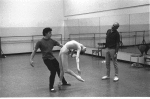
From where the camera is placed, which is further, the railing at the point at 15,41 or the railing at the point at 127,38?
the railing at the point at 15,41

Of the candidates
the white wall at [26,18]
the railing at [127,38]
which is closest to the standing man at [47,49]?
the railing at [127,38]

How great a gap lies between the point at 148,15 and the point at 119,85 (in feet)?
12.8

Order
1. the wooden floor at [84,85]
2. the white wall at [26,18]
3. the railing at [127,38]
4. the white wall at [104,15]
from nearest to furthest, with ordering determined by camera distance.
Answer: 1. the wooden floor at [84,85]
2. the railing at [127,38]
3. the white wall at [104,15]
4. the white wall at [26,18]

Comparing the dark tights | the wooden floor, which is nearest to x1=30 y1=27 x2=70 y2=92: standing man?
the dark tights

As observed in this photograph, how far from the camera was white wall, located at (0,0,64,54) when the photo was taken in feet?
47.2

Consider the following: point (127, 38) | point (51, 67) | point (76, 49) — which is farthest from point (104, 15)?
point (51, 67)

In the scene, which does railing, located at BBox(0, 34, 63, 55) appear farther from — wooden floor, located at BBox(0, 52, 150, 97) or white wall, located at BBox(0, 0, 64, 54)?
wooden floor, located at BBox(0, 52, 150, 97)

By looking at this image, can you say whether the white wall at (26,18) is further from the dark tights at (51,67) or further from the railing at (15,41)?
the dark tights at (51,67)

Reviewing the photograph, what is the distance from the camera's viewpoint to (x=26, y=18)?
14.9m

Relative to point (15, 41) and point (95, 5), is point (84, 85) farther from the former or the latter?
point (15, 41)

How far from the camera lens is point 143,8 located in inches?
359

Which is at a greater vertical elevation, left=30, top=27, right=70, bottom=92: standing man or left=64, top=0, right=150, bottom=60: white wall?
left=64, top=0, right=150, bottom=60: white wall

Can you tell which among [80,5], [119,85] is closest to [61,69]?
[119,85]

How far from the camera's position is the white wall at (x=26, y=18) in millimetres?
14391
